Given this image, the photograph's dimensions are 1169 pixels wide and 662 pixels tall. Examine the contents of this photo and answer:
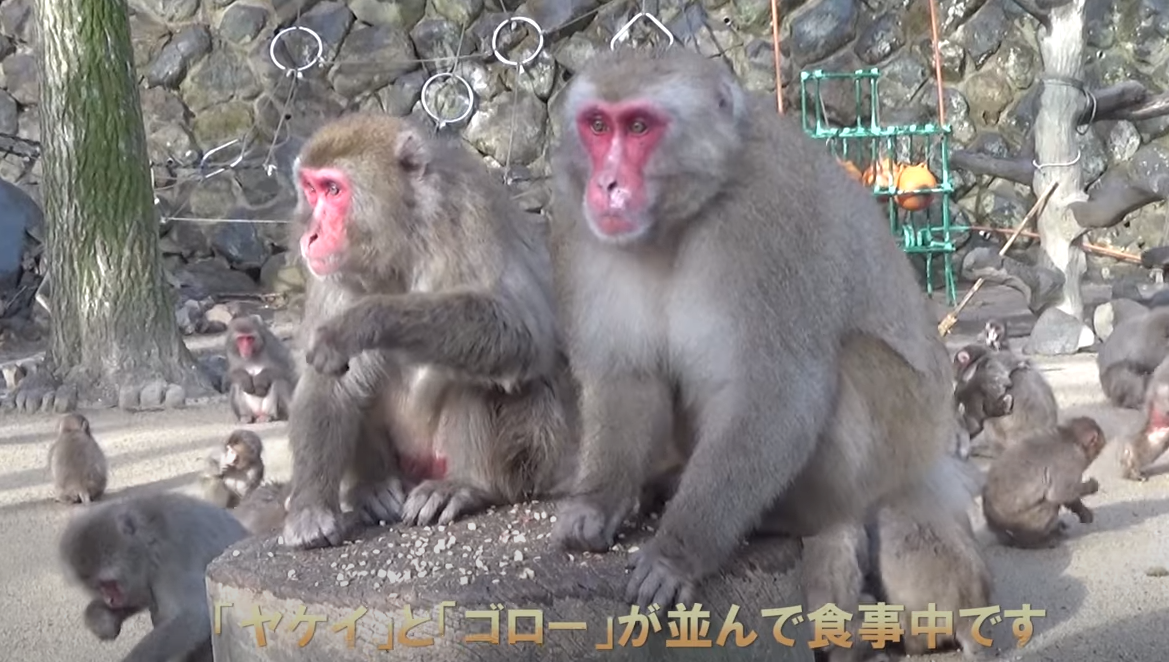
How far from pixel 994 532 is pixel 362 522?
118 inches

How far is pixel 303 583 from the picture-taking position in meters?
2.61

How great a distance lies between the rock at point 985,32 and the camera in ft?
37.1

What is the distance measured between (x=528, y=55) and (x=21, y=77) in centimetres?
414

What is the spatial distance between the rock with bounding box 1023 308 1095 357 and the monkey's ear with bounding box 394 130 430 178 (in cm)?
612

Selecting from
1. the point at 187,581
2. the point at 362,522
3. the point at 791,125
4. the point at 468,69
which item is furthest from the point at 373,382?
the point at 468,69

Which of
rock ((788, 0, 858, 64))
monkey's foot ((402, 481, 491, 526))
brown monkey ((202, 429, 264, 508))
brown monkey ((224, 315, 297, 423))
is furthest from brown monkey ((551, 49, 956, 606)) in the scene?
rock ((788, 0, 858, 64))

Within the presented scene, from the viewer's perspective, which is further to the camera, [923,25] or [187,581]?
[923,25]

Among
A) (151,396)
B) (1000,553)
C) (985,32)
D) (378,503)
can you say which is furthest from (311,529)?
(985,32)

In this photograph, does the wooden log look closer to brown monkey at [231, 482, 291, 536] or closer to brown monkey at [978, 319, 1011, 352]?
brown monkey at [231, 482, 291, 536]

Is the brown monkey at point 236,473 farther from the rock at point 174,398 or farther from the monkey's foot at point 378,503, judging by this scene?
the monkey's foot at point 378,503

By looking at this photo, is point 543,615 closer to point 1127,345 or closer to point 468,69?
point 1127,345

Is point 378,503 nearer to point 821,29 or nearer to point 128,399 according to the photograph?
point 128,399

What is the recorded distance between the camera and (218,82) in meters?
11.5

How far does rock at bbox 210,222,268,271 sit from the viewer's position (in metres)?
11.3
